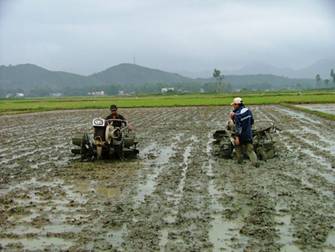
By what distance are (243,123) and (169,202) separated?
3976mm

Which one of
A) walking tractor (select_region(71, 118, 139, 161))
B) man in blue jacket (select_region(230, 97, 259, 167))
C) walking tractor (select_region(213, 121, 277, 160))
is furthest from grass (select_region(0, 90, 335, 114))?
man in blue jacket (select_region(230, 97, 259, 167))

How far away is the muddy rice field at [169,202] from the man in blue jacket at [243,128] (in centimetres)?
26

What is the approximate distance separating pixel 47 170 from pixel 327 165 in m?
6.02

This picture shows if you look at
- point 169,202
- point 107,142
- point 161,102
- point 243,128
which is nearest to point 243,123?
point 243,128

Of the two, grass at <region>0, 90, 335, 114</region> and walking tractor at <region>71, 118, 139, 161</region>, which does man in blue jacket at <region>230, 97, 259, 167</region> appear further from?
grass at <region>0, 90, 335, 114</region>

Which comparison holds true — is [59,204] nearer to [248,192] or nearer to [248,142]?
[248,192]

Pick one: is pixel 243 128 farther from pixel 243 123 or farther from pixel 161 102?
pixel 161 102

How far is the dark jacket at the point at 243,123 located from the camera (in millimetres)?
11134

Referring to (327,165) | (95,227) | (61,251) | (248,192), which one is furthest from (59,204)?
(327,165)

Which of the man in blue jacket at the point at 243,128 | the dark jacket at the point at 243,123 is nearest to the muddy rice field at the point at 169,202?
the man in blue jacket at the point at 243,128

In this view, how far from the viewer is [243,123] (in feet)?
36.8

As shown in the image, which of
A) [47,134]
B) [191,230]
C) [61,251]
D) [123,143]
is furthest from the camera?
[47,134]

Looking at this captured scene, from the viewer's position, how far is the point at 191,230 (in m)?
6.13

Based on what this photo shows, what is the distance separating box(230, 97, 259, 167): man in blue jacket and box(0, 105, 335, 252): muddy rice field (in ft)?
0.85
